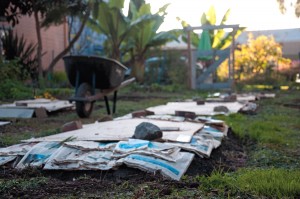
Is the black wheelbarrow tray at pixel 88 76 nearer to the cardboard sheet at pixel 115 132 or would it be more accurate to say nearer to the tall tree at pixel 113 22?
the cardboard sheet at pixel 115 132

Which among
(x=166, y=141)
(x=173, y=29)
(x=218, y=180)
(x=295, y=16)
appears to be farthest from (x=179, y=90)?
(x=218, y=180)

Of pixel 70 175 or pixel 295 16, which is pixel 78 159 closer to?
pixel 70 175

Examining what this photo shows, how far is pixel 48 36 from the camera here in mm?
18156

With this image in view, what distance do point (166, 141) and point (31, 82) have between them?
1078 centimetres

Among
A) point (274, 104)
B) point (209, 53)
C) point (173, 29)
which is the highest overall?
point (173, 29)

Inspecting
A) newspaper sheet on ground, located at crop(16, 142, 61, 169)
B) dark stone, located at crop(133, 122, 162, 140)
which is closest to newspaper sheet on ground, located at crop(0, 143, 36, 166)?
newspaper sheet on ground, located at crop(16, 142, 61, 169)

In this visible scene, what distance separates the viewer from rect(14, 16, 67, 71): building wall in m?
16.4

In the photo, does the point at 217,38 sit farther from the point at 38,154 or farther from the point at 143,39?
the point at 38,154

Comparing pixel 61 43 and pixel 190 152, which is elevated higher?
pixel 61 43

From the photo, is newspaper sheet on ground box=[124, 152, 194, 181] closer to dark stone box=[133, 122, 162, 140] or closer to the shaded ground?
the shaded ground

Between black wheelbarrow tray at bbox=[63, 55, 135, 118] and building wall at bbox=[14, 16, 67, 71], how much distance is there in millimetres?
7974

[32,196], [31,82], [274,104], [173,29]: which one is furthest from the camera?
[173,29]

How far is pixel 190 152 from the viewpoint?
3918 mm

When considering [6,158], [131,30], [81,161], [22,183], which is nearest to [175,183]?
[81,161]
